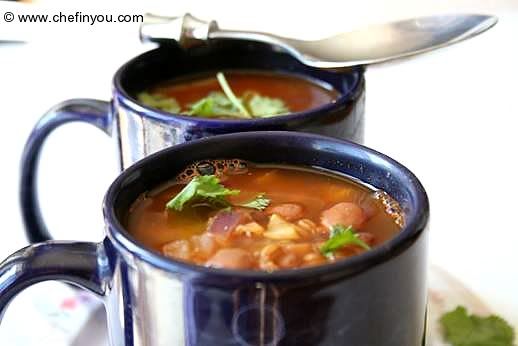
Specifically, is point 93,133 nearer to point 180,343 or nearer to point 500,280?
point 500,280

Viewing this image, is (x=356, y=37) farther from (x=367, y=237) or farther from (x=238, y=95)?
(x=367, y=237)

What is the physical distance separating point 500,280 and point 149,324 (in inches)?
20.6

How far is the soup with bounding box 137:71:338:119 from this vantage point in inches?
41.8

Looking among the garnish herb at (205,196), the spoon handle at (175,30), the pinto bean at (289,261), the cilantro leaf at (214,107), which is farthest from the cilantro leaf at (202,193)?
the spoon handle at (175,30)

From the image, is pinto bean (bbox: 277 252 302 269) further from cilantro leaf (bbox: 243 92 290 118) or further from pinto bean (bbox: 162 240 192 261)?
cilantro leaf (bbox: 243 92 290 118)

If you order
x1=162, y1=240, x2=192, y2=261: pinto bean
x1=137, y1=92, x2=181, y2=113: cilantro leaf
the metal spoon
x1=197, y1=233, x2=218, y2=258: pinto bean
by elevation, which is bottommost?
x1=137, y1=92, x2=181, y2=113: cilantro leaf

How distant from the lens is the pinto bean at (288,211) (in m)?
0.72

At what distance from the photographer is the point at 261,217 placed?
719mm

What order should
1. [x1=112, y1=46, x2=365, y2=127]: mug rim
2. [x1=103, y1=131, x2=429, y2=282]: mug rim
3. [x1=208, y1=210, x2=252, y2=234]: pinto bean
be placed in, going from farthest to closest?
[x1=112, y1=46, x2=365, y2=127]: mug rim, [x1=208, y1=210, x2=252, y2=234]: pinto bean, [x1=103, y1=131, x2=429, y2=282]: mug rim

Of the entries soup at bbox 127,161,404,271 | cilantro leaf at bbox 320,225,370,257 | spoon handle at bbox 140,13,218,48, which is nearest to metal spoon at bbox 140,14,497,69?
spoon handle at bbox 140,13,218,48

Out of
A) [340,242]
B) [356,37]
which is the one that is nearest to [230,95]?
[356,37]

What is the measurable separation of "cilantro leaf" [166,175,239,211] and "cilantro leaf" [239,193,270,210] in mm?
17

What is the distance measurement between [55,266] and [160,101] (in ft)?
1.43

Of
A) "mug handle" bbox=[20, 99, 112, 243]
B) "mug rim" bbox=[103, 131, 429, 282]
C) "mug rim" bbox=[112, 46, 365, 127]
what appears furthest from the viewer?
"mug handle" bbox=[20, 99, 112, 243]
